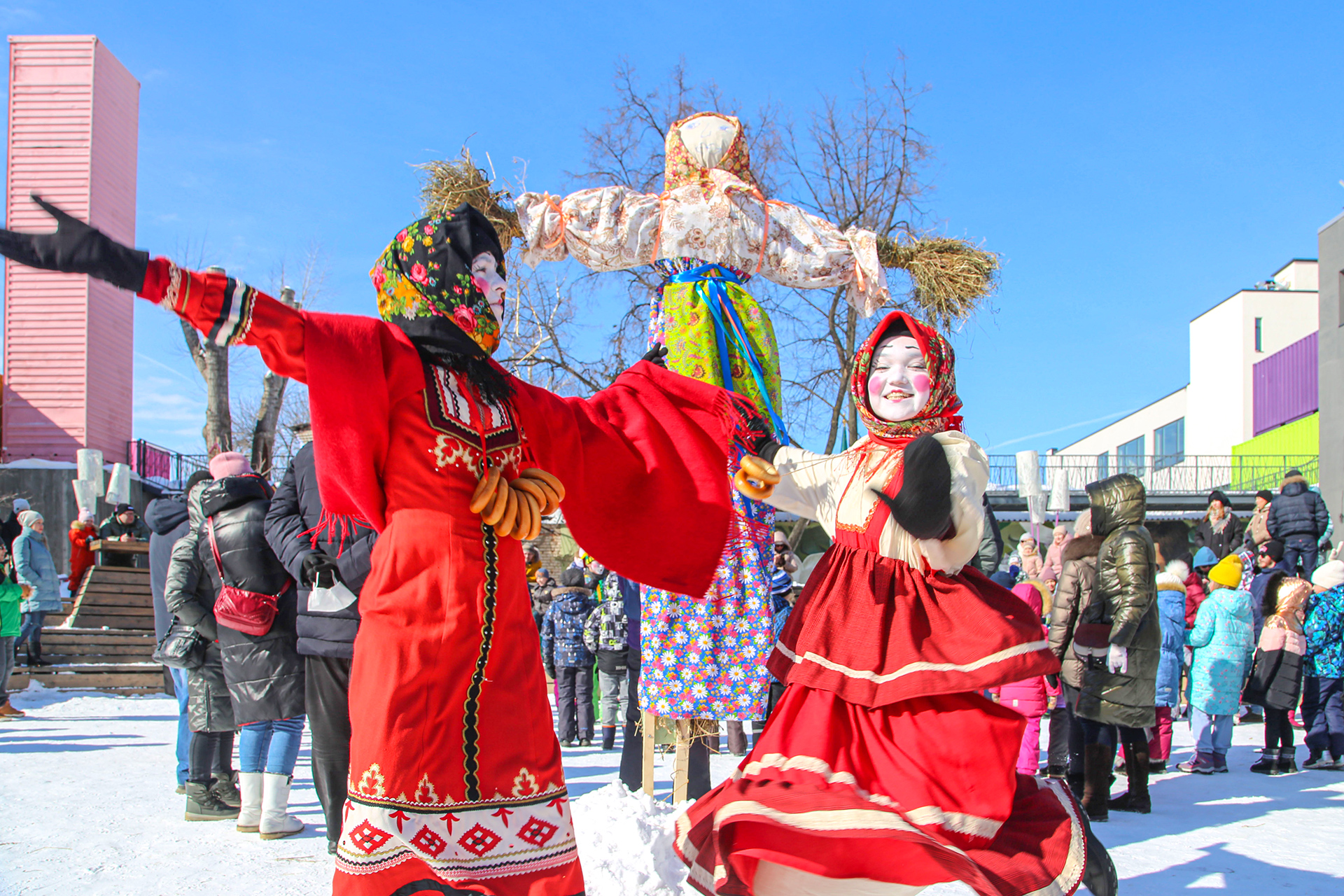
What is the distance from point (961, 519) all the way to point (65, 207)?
22.9m

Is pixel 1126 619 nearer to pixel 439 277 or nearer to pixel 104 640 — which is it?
pixel 439 277

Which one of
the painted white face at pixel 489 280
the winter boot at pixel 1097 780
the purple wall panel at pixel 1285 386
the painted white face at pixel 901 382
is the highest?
the purple wall panel at pixel 1285 386

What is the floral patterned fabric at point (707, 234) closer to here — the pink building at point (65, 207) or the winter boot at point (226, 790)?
the winter boot at point (226, 790)

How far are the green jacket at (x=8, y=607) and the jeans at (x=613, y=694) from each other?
5.25 meters

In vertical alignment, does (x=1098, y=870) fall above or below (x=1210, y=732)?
above

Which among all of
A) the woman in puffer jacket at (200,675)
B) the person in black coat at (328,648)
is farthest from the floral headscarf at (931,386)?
the woman in puffer jacket at (200,675)

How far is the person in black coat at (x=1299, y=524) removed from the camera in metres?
10.1

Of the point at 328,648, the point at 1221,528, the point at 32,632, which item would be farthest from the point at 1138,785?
the point at 32,632

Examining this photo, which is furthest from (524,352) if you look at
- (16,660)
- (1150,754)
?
(1150,754)

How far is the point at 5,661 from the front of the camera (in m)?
8.59

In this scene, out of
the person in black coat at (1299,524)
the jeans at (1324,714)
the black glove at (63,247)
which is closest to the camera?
the black glove at (63,247)

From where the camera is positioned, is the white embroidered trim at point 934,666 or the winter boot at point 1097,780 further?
the winter boot at point 1097,780

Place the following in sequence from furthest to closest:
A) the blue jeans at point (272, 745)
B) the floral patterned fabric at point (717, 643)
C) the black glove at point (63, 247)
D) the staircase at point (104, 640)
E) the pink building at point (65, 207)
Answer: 1. the pink building at point (65, 207)
2. the staircase at point (104, 640)
3. the blue jeans at point (272, 745)
4. the floral patterned fabric at point (717, 643)
5. the black glove at point (63, 247)

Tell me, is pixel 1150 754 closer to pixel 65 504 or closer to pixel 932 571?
pixel 932 571
